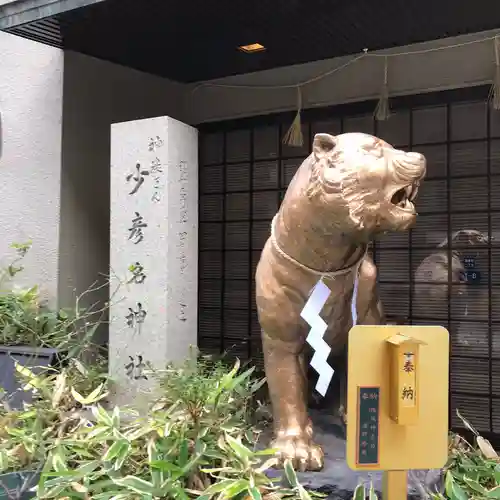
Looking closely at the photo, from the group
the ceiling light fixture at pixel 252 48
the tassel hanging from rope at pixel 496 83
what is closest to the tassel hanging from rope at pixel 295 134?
the ceiling light fixture at pixel 252 48

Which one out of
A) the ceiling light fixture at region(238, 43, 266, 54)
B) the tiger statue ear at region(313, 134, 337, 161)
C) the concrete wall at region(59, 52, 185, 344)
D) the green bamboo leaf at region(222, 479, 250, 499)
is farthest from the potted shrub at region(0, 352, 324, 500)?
the ceiling light fixture at region(238, 43, 266, 54)

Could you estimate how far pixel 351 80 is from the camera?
15.9 feet

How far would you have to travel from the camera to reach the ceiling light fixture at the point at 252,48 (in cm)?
456

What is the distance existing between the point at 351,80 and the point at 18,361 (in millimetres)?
3392

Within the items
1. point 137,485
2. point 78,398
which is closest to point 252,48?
point 78,398

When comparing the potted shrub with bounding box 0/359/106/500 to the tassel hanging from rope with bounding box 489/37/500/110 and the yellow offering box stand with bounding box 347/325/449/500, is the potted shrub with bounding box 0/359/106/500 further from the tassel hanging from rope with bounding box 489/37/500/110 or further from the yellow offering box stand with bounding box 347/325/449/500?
the tassel hanging from rope with bounding box 489/37/500/110

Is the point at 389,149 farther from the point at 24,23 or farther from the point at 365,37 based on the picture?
the point at 24,23

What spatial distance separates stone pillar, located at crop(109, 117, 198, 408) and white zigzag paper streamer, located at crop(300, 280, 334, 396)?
1193mm

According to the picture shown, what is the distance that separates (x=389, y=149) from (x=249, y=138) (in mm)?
3014

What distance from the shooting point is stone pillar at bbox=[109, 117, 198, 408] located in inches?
146

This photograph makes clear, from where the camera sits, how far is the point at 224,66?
5094 millimetres

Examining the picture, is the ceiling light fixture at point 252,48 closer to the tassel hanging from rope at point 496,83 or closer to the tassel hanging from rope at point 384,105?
the tassel hanging from rope at point 384,105

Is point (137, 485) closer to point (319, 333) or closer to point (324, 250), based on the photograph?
Answer: point (319, 333)

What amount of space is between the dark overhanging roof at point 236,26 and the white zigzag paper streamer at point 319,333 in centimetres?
200
